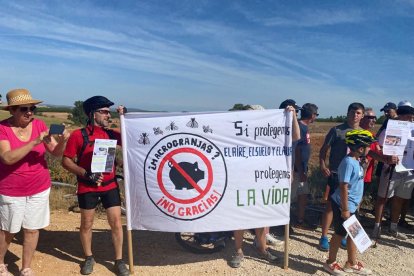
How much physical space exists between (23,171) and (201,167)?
194cm

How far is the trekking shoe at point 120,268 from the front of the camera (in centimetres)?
429

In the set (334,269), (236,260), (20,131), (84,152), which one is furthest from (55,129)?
(334,269)

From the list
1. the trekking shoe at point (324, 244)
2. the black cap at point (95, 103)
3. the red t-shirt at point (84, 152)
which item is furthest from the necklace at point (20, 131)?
the trekking shoe at point (324, 244)

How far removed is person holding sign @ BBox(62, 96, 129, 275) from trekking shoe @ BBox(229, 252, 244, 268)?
1.30 m

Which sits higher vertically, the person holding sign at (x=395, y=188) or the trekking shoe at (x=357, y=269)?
the person holding sign at (x=395, y=188)

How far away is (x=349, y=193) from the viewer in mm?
4297

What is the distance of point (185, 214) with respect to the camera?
174 inches

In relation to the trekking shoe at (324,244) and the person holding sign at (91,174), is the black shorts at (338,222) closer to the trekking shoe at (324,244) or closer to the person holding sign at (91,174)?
the trekking shoe at (324,244)

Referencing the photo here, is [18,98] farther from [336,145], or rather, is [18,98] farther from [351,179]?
[336,145]

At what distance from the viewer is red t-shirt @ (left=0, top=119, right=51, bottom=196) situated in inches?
145

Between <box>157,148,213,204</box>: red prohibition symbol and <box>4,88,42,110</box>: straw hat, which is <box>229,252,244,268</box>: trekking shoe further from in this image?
<box>4,88,42,110</box>: straw hat

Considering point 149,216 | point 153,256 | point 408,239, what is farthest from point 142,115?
point 408,239

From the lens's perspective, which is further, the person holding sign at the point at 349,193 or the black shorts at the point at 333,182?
the black shorts at the point at 333,182

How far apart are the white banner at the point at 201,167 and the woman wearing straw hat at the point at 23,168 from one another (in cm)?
90
